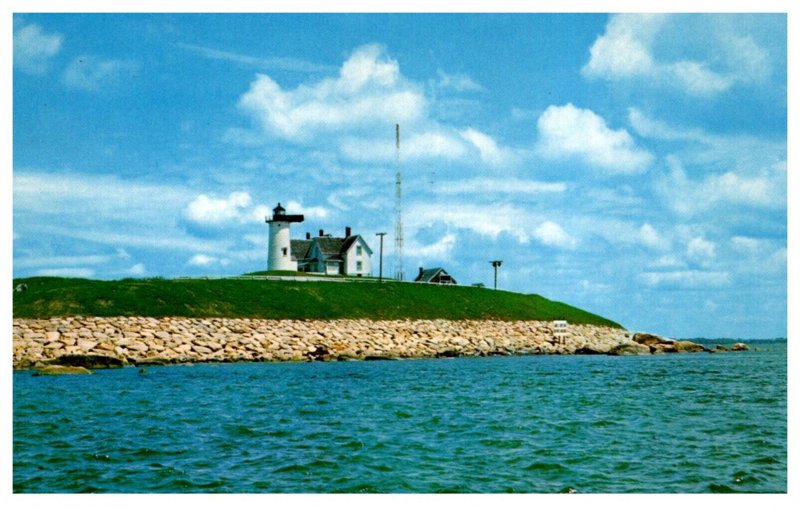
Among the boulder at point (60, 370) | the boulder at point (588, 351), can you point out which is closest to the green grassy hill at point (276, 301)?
the boulder at point (588, 351)

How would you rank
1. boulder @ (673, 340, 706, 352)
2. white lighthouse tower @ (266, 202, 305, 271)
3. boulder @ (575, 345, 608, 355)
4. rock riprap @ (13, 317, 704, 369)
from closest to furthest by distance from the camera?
rock riprap @ (13, 317, 704, 369)
boulder @ (575, 345, 608, 355)
boulder @ (673, 340, 706, 352)
white lighthouse tower @ (266, 202, 305, 271)

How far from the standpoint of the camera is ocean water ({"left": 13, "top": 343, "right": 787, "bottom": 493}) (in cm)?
1547

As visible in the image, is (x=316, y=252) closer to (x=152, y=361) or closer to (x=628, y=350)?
(x=628, y=350)

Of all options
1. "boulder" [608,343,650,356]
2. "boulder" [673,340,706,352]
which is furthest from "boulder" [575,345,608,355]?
"boulder" [673,340,706,352]

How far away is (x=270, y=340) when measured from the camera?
180ft

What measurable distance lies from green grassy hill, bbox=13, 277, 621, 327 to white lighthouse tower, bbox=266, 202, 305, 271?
55.6 ft

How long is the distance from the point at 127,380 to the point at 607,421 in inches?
922

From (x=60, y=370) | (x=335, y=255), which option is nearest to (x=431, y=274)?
(x=335, y=255)

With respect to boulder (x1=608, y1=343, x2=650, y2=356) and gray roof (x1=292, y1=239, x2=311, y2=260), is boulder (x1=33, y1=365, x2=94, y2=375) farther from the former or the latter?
gray roof (x1=292, y1=239, x2=311, y2=260)

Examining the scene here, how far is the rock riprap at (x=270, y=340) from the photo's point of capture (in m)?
45.7

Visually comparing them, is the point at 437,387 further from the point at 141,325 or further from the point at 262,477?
the point at 141,325

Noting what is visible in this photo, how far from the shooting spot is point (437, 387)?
111ft

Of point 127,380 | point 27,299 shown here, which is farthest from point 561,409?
point 27,299

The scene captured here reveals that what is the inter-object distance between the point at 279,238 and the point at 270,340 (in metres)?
39.4
